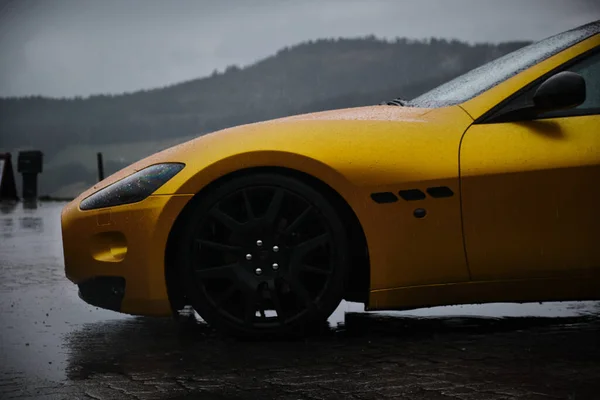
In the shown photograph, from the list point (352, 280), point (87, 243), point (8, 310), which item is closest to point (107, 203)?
point (87, 243)

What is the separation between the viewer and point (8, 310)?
6438 millimetres

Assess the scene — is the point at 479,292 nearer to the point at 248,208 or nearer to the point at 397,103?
the point at 248,208

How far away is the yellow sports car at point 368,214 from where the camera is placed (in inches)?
189

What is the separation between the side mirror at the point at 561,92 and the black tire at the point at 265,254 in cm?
112

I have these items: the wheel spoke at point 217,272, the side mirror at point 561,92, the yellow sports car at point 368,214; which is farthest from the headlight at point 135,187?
the side mirror at point 561,92

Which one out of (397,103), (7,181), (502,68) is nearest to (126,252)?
(397,103)

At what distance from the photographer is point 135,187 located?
505cm

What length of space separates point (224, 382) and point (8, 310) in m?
2.70

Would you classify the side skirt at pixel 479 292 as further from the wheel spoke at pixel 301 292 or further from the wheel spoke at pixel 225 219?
the wheel spoke at pixel 225 219

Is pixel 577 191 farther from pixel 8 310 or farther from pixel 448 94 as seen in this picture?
pixel 8 310

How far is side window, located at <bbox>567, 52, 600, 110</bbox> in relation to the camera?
5.00 metres

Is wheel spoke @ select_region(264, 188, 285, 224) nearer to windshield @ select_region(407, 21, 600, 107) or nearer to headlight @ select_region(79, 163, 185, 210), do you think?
headlight @ select_region(79, 163, 185, 210)

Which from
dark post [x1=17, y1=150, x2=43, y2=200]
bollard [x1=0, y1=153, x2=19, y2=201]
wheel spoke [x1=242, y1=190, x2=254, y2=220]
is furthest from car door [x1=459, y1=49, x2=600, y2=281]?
dark post [x1=17, y1=150, x2=43, y2=200]

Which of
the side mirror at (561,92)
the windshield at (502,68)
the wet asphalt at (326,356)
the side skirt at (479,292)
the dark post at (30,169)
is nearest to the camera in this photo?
the wet asphalt at (326,356)
